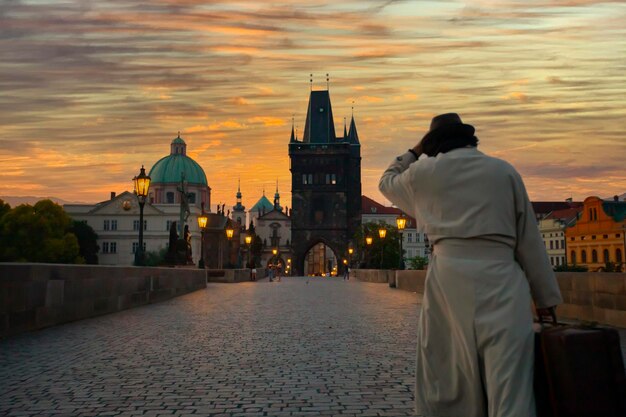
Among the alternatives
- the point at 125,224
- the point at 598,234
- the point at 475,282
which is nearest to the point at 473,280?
the point at 475,282

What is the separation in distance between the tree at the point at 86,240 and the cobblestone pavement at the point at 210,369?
87557mm

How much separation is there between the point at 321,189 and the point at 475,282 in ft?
352

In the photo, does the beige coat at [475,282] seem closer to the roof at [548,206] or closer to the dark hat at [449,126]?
the dark hat at [449,126]

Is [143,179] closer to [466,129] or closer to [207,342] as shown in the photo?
[207,342]

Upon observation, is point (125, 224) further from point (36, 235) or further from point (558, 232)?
point (558, 232)

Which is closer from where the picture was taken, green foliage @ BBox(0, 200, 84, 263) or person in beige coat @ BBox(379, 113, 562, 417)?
person in beige coat @ BBox(379, 113, 562, 417)

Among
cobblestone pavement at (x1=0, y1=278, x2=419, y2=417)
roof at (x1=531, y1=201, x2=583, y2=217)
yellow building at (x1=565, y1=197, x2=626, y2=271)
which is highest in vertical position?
roof at (x1=531, y1=201, x2=583, y2=217)

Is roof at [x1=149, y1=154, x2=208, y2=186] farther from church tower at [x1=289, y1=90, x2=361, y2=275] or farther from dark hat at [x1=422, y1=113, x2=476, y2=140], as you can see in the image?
dark hat at [x1=422, y1=113, x2=476, y2=140]

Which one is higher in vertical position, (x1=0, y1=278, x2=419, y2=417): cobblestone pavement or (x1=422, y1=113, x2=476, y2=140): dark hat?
(x1=422, y1=113, x2=476, y2=140): dark hat

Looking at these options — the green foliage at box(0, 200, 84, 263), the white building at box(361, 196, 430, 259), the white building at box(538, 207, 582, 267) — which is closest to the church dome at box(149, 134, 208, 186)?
the white building at box(361, 196, 430, 259)

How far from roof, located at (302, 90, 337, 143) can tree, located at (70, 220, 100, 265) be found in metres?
35.7

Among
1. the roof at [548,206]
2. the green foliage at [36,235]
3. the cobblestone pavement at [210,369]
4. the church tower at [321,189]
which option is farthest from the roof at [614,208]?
the cobblestone pavement at [210,369]

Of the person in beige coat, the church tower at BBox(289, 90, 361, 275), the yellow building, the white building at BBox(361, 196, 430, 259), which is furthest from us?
the white building at BBox(361, 196, 430, 259)

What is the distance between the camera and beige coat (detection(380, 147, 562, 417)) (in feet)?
10.7
